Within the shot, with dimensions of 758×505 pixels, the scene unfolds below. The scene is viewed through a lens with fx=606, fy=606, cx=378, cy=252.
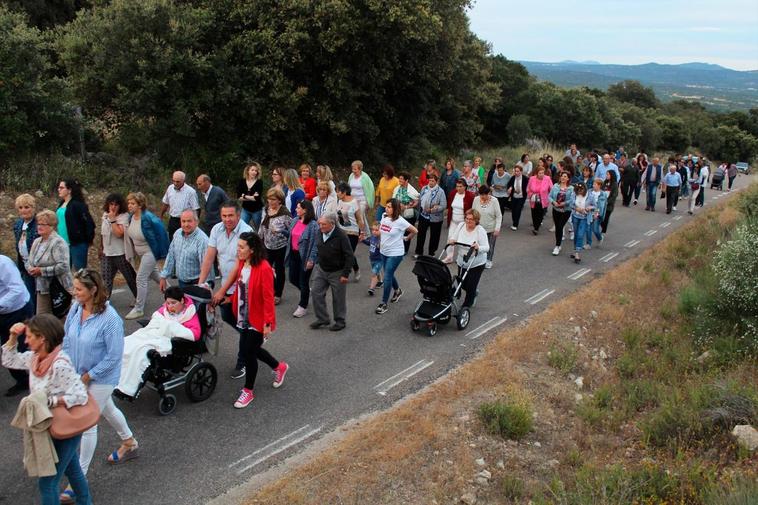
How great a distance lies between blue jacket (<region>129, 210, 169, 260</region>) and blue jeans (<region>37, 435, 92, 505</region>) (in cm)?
441

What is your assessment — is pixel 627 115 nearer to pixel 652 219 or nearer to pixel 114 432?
pixel 652 219

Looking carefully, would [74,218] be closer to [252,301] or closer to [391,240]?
[252,301]

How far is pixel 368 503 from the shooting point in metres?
5.27

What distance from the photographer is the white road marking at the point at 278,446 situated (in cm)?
581

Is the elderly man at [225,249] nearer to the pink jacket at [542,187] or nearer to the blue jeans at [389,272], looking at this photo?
the blue jeans at [389,272]

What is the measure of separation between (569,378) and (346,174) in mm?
12045

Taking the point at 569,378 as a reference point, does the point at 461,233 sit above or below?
above

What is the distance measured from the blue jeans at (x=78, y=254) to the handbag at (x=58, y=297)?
141cm

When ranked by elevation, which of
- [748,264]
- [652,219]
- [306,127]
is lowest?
[652,219]

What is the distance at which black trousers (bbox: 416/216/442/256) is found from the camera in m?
12.5

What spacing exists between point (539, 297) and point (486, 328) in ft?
6.59

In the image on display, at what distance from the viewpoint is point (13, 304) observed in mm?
6363

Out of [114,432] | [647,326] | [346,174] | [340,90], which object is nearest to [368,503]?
[114,432]

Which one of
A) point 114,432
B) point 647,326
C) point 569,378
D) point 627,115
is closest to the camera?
point 114,432
